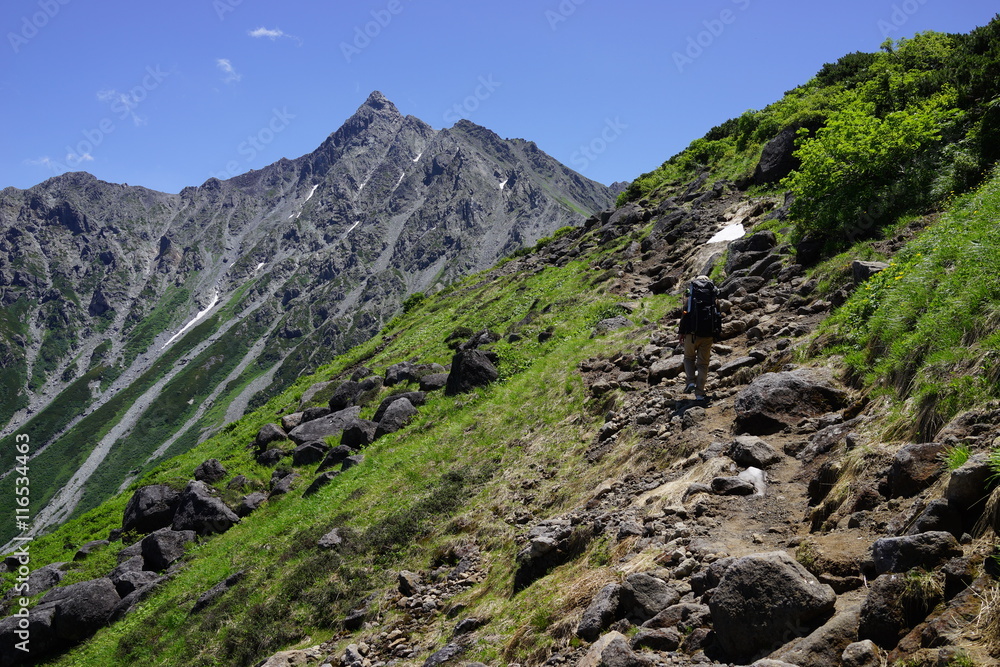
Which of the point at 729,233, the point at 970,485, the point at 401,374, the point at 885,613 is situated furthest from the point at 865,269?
the point at 401,374

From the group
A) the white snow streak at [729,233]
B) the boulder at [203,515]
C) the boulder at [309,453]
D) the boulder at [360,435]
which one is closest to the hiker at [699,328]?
the white snow streak at [729,233]

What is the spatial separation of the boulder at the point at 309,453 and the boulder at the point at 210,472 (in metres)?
3.99

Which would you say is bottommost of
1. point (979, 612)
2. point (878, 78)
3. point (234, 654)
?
point (234, 654)

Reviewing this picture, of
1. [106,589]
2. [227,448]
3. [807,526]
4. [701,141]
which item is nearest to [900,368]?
[807,526]

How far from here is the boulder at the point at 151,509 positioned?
22.9m

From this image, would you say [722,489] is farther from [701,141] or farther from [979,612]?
[701,141]

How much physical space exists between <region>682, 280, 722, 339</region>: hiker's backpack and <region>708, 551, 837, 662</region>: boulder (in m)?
6.29

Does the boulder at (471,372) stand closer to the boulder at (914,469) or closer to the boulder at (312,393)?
the boulder at (312,393)

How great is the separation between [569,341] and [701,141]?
29.1m

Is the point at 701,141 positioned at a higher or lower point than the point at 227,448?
higher

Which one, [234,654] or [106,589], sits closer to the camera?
[234,654]

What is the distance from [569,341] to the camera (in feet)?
65.5

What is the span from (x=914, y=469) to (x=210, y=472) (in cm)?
2612

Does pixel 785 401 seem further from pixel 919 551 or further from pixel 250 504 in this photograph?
pixel 250 504
